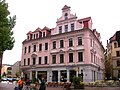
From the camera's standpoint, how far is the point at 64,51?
41062mm

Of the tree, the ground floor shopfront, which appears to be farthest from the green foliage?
the ground floor shopfront

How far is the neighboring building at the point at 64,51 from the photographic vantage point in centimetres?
3816

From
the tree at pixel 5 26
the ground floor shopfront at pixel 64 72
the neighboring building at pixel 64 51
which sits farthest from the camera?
the neighboring building at pixel 64 51

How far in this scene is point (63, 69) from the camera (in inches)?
1596

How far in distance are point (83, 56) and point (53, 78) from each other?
29.6 feet

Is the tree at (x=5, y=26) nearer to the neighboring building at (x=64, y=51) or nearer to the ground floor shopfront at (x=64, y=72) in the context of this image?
the ground floor shopfront at (x=64, y=72)

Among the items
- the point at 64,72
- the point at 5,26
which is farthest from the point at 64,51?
the point at 5,26

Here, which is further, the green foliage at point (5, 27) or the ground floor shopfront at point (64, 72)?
the ground floor shopfront at point (64, 72)

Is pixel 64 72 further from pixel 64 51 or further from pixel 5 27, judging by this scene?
pixel 5 27

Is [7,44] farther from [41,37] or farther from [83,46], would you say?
[41,37]

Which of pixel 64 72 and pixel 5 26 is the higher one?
pixel 5 26

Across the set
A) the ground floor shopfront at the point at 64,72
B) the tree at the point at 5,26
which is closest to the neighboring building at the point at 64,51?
the ground floor shopfront at the point at 64,72

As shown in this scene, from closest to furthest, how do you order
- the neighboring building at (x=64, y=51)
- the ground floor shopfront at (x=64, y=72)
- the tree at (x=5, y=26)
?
the tree at (x=5, y=26)
the ground floor shopfront at (x=64, y=72)
the neighboring building at (x=64, y=51)

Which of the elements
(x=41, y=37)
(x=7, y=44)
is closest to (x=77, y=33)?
(x=41, y=37)
